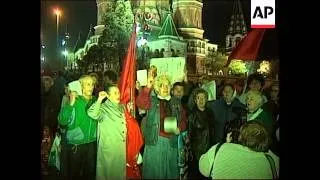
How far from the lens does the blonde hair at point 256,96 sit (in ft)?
16.1

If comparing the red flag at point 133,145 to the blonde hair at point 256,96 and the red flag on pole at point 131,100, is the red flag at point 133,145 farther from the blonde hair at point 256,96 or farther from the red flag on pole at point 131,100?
the blonde hair at point 256,96

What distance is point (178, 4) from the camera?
4.95m

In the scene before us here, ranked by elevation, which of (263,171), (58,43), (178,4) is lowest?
(263,171)

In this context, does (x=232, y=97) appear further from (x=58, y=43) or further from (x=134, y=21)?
(x=58, y=43)

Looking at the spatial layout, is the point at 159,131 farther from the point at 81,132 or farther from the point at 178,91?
the point at 81,132

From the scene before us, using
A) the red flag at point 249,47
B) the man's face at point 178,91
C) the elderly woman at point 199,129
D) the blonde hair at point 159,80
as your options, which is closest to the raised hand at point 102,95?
the blonde hair at point 159,80

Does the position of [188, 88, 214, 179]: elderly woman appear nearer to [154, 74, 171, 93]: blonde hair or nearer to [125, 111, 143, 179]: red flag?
[154, 74, 171, 93]: blonde hair

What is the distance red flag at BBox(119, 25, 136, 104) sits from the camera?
4977 millimetres

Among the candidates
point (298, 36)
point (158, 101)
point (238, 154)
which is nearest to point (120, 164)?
point (158, 101)

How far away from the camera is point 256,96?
491 centimetres

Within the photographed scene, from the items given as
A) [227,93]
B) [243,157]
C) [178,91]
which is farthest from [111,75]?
[243,157]

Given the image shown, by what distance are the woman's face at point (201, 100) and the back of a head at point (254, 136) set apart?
17.1 inches

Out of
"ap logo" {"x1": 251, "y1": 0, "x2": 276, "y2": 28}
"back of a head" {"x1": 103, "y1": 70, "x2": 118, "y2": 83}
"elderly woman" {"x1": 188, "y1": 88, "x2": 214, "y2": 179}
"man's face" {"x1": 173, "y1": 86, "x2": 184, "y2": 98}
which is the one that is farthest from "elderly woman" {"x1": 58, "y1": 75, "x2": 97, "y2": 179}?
"ap logo" {"x1": 251, "y1": 0, "x2": 276, "y2": 28}

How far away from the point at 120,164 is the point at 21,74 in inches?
52.0
